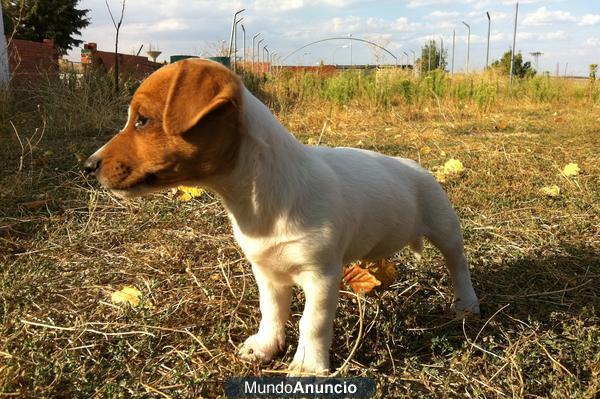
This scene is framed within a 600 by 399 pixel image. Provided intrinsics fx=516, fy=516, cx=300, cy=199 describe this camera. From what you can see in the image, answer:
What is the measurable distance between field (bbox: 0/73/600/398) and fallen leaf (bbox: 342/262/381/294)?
0.39 ft

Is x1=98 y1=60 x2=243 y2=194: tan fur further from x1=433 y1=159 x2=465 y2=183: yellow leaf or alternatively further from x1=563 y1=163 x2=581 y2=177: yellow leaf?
x1=563 y1=163 x2=581 y2=177: yellow leaf

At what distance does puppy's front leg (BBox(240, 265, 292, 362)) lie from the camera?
8.16ft

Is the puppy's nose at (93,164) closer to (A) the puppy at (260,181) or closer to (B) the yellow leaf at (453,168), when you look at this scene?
(A) the puppy at (260,181)

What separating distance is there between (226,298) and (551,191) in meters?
3.50

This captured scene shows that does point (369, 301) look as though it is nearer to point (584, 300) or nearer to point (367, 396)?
point (367, 396)

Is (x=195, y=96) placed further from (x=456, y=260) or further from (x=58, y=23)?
(x=58, y=23)

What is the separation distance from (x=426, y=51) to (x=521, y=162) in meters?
20.9

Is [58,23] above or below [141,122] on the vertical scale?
above

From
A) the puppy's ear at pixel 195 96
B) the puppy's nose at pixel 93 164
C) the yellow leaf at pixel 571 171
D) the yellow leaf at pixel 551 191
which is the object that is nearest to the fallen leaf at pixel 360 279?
the puppy's ear at pixel 195 96

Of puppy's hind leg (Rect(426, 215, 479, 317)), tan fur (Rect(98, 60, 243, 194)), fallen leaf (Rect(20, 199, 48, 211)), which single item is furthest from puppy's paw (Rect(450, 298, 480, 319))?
fallen leaf (Rect(20, 199, 48, 211))

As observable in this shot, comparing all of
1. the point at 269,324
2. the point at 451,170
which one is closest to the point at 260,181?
the point at 269,324

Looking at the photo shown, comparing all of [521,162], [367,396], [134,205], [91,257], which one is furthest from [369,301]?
[521,162]

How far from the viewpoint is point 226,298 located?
299 cm

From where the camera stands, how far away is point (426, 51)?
25750 mm
